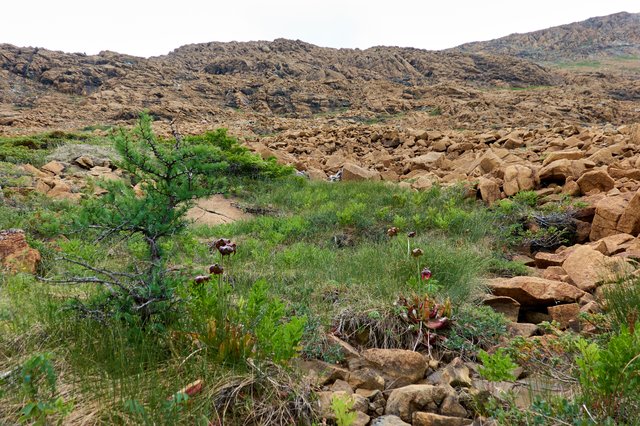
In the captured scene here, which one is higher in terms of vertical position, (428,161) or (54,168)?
(54,168)

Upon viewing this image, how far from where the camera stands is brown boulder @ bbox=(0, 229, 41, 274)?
13.7 feet

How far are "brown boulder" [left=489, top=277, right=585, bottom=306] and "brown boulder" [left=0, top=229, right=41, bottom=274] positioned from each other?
4.48 m

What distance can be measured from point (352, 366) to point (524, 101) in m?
28.3

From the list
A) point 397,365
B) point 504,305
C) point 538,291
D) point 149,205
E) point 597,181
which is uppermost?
point 149,205

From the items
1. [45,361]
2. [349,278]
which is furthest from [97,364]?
[349,278]

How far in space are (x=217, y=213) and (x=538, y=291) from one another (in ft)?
19.6

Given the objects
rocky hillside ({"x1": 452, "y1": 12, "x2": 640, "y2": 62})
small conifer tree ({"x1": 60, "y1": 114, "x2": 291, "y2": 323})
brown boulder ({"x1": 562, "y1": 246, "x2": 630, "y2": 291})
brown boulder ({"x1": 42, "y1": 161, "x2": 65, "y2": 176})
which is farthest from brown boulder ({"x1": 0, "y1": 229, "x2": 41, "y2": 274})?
rocky hillside ({"x1": 452, "y1": 12, "x2": 640, "y2": 62})

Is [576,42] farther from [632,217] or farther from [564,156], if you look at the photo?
[632,217]

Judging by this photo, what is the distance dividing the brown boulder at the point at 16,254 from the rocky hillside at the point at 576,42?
268ft

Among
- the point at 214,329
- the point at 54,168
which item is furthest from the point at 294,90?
the point at 214,329

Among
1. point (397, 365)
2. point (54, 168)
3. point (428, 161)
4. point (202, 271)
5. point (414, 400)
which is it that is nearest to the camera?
point (414, 400)

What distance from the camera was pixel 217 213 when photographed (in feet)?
26.9

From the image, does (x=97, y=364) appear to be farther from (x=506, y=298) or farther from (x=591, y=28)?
(x=591, y=28)

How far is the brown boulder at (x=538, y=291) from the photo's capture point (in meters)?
3.58
